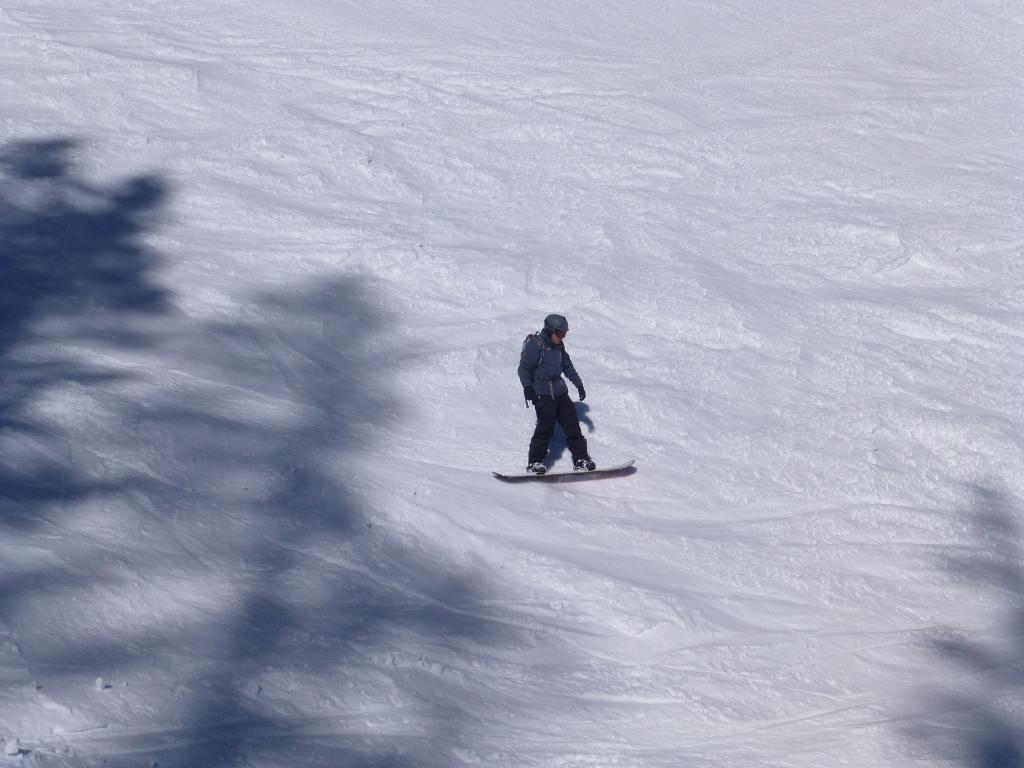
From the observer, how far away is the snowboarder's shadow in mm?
12130

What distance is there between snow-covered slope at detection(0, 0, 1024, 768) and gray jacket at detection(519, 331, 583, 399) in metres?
1.08

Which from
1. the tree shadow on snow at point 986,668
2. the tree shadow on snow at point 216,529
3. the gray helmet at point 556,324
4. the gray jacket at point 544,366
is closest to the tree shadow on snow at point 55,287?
the tree shadow on snow at point 216,529

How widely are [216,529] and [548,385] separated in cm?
327

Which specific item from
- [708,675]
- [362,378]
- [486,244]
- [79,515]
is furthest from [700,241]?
[79,515]

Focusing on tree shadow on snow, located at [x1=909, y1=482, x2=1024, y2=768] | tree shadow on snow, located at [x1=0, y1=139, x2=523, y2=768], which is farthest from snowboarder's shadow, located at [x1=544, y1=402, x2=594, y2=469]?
tree shadow on snow, located at [x1=909, y1=482, x2=1024, y2=768]

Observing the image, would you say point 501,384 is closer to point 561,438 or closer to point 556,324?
point 561,438

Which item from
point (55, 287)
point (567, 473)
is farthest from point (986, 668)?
point (55, 287)

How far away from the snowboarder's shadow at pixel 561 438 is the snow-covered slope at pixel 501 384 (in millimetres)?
114

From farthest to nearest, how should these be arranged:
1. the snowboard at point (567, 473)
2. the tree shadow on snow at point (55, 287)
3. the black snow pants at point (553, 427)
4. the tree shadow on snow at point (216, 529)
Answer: the snowboard at point (567, 473), the black snow pants at point (553, 427), the tree shadow on snow at point (55, 287), the tree shadow on snow at point (216, 529)

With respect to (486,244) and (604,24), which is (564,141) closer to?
(486,244)

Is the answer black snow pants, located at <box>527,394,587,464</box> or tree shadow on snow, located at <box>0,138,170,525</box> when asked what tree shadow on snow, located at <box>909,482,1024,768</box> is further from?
tree shadow on snow, located at <box>0,138,170,525</box>

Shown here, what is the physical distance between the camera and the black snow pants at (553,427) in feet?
36.8

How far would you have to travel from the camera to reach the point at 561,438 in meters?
12.4

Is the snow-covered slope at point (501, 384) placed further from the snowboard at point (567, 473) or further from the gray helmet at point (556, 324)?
the gray helmet at point (556, 324)
